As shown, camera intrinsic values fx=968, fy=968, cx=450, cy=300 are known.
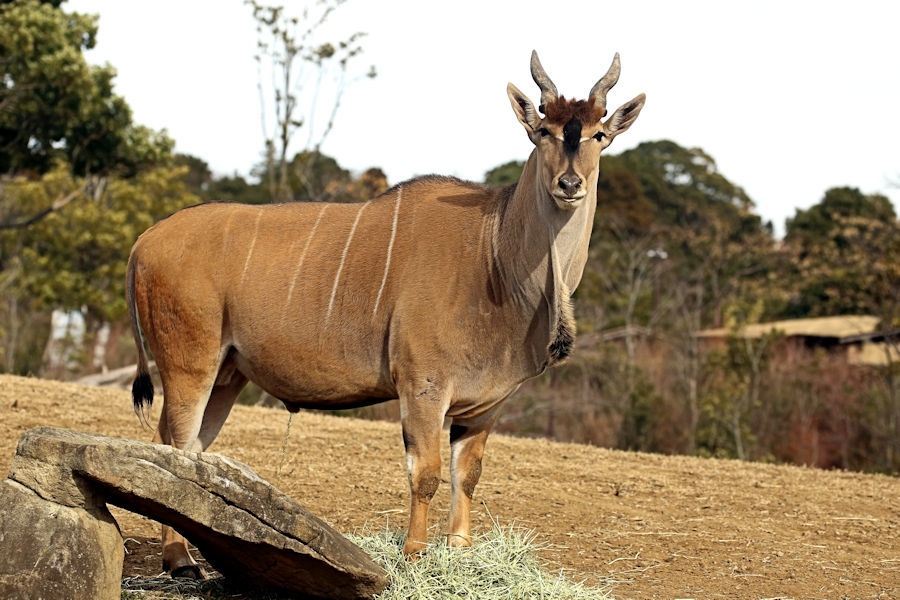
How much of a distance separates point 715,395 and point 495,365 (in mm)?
18410

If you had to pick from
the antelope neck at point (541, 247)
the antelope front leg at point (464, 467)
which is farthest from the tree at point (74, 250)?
the antelope neck at point (541, 247)

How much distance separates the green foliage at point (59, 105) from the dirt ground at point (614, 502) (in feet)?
31.5

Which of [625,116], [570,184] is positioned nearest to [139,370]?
[570,184]

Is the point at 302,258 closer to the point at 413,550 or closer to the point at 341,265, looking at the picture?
the point at 341,265

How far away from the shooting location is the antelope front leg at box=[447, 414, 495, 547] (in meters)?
5.57

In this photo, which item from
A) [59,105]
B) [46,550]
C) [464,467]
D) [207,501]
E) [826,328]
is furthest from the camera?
[826,328]

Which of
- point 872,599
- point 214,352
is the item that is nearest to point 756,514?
point 872,599

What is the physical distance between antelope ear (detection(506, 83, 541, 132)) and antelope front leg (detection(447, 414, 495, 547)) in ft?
5.52

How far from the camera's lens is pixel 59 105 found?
762 inches

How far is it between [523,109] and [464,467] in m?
2.07

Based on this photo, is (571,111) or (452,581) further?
(571,111)

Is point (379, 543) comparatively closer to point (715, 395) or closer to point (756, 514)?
point (756, 514)

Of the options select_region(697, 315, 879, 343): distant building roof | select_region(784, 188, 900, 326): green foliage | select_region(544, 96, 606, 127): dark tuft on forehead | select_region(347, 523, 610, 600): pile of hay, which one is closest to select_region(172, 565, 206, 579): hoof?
select_region(347, 523, 610, 600): pile of hay

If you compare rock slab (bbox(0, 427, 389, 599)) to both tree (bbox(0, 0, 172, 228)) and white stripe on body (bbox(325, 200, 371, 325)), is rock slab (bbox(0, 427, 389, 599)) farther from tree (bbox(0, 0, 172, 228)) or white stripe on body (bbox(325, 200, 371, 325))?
tree (bbox(0, 0, 172, 228))
